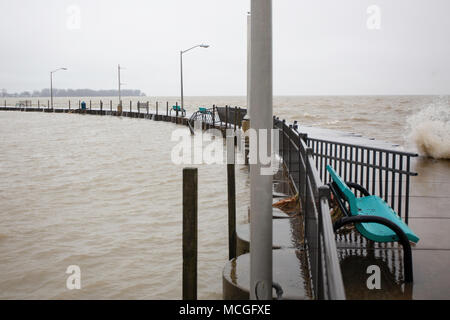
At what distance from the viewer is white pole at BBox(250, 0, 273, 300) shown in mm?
3711

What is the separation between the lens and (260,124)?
12.5 feet

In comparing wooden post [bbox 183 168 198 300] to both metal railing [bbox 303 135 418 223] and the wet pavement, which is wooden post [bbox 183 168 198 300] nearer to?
the wet pavement

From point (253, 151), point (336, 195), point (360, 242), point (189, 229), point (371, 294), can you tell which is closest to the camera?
point (253, 151)

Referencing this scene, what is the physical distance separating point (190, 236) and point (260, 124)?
1765 millimetres

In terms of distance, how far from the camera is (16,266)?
8.22 m

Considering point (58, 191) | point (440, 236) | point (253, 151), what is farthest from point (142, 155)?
point (253, 151)

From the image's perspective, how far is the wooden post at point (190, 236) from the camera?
16.2 feet

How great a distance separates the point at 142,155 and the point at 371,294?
65.3ft

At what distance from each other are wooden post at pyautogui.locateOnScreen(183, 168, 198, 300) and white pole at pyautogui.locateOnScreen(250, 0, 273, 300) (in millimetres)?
1100
